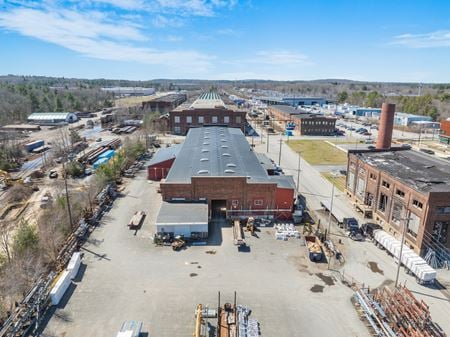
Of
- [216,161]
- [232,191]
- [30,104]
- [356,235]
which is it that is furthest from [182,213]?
[30,104]

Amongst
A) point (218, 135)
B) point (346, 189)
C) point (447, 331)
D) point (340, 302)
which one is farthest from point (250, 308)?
point (218, 135)

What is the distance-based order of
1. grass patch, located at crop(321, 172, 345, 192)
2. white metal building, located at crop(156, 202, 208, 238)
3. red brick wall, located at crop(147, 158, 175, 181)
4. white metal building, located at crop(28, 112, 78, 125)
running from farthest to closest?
white metal building, located at crop(28, 112, 78, 125)
red brick wall, located at crop(147, 158, 175, 181)
grass patch, located at crop(321, 172, 345, 192)
white metal building, located at crop(156, 202, 208, 238)

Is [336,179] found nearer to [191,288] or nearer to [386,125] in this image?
[386,125]

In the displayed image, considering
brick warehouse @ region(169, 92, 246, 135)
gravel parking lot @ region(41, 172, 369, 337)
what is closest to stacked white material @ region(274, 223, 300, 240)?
gravel parking lot @ region(41, 172, 369, 337)

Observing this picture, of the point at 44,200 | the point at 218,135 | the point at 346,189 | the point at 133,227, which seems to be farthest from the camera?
the point at 218,135

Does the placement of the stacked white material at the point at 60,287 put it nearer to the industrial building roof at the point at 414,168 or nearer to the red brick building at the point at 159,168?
the red brick building at the point at 159,168

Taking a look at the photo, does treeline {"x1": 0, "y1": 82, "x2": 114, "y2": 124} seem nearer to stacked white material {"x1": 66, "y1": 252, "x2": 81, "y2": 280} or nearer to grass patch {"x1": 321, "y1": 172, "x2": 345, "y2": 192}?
stacked white material {"x1": 66, "y1": 252, "x2": 81, "y2": 280}

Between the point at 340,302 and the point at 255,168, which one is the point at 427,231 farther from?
the point at 255,168
